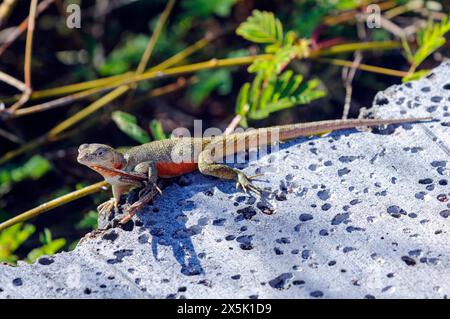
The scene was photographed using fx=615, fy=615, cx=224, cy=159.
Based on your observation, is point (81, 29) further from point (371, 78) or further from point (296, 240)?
point (296, 240)

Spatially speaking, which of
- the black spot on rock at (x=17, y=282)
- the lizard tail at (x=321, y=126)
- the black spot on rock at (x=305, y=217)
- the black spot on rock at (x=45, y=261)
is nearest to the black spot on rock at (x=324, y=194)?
the black spot on rock at (x=305, y=217)

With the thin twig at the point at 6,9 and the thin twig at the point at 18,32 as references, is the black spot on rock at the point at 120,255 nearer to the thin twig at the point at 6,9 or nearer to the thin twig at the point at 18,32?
the thin twig at the point at 18,32

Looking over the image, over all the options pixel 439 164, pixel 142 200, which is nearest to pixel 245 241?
pixel 142 200

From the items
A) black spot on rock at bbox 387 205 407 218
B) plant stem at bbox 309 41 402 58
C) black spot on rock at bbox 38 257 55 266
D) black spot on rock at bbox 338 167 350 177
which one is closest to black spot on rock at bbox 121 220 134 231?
black spot on rock at bbox 38 257 55 266

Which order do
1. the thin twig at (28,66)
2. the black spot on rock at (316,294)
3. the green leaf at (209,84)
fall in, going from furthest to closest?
the green leaf at (209,84) → the thin twig at (28,66) → the black spot on rock at (316,294)

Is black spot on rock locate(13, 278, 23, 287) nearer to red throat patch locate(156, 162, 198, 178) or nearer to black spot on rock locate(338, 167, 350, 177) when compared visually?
red throat patch locate(156, 162, 198, 178)

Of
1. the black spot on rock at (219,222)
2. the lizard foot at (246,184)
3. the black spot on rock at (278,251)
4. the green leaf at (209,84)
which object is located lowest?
the black spot on rock at (278,251)

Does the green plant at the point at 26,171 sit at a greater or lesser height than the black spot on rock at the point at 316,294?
greater
